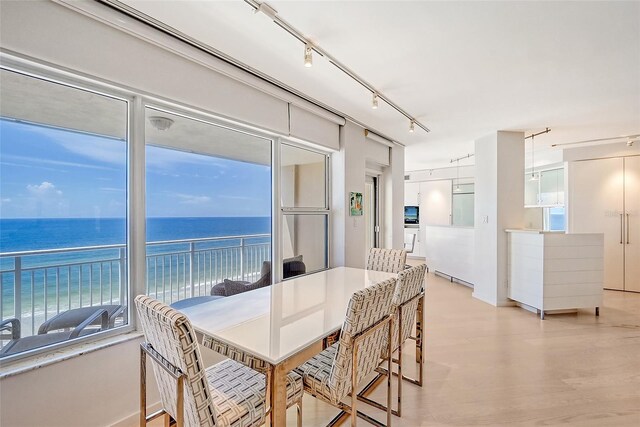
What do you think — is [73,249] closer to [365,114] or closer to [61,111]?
[61,111]

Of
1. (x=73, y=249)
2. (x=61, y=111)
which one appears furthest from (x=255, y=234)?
(x=61, y=111)

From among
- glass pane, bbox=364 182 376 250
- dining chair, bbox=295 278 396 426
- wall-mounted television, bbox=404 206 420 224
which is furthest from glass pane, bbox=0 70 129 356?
wall-mounted television, bbox=404 206 420 224

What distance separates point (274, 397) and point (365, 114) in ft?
10.3

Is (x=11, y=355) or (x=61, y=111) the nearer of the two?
(x=11, y=355)

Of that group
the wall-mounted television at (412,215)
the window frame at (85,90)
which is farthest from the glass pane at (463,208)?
the window frame at (85,90)

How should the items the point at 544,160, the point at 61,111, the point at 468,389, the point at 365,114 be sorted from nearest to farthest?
the point at 61,111 → the point at 468,389 → the point at 365,114 → the point at 544,160

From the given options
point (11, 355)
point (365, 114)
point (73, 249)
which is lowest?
point (11, 355)

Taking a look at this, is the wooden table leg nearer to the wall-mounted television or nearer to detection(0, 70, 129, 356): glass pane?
detection(0, 70, 129, 356): glass pane

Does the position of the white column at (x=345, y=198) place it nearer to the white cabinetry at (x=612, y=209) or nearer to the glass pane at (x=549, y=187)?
the white cabinetry at (x=612, y=209)

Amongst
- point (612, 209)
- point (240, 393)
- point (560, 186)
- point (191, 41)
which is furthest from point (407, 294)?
point (560, 186)

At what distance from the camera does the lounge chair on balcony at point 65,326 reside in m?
1.60

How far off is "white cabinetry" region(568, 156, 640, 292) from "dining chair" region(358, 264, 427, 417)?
4906mm

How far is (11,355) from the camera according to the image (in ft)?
4.97

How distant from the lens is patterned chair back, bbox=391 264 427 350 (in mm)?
2131
